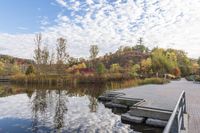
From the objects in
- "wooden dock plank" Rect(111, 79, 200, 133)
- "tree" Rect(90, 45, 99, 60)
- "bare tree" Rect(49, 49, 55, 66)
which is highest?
"tree" Rect(90, 45, 99, 60)

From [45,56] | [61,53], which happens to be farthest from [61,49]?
[45,56]

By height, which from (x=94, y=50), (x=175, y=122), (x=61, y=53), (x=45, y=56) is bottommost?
(x=175, y=122)

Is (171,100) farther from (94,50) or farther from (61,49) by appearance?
(94,50)

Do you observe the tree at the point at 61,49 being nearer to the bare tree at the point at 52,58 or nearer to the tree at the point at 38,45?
the tree at the point at 38,45

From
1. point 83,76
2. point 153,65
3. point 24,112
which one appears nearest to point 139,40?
point 153,65

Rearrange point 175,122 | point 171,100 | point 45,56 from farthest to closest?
point 45,56 < point 171,100 < point 175,122

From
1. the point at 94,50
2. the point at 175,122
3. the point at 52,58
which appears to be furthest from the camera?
the point at 94,50

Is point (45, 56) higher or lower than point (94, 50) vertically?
lower

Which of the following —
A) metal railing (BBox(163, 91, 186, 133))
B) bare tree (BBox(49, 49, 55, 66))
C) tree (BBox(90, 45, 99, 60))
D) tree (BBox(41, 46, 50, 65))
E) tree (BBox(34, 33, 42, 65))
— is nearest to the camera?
metal railing (BBox(163, 91, 186, 133))

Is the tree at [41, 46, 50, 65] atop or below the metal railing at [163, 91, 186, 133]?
atop

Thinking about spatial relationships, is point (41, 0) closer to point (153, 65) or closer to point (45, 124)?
point (45, 124)

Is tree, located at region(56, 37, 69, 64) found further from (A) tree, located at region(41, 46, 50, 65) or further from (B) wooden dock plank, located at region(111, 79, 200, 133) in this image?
(B) wooden dock plank, located at region(111, 79, 200, 133)

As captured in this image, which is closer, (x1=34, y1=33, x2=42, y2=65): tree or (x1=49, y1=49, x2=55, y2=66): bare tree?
(x1=34, y1=33, x2=42, y2=65): tree

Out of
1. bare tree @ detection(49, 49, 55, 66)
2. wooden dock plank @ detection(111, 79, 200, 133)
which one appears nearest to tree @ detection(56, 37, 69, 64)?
bare tree @ detection(49, 49, 55, 66)
